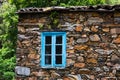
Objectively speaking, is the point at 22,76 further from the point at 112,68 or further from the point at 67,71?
the point at 112,68

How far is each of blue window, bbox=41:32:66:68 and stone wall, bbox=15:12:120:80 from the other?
0.14 metres

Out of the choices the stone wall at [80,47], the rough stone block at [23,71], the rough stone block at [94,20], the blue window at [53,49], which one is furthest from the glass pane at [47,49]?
the rough stone block at [94,20]

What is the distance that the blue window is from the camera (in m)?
12.7

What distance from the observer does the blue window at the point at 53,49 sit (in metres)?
12.7

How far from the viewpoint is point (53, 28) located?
1281 cm

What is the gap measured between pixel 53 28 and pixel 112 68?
7.90 ft

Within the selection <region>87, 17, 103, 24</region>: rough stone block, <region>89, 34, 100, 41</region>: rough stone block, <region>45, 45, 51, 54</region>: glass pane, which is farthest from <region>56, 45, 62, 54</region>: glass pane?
<region>87, 17, 103, 24</region>: rough stone block

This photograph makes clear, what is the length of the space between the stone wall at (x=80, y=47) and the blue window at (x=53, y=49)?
5.6 inches

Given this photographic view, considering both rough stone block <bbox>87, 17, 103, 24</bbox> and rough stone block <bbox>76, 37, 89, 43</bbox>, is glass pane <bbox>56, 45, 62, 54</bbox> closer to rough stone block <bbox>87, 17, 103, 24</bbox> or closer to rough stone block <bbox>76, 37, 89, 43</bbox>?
rough stone block <bbox>76, 37, 89, 43</bbox>

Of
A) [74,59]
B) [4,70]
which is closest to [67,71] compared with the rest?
[74,59]

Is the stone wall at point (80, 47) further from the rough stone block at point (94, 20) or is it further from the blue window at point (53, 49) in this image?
the blue window at point (53, 49)

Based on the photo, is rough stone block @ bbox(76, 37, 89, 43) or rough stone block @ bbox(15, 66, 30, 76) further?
rough stone block @ bbox(15, 66, 30, 76)

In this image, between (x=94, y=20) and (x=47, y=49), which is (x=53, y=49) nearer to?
(x=47, y=49)

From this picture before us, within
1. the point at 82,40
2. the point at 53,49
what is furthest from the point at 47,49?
the point at 82,40
